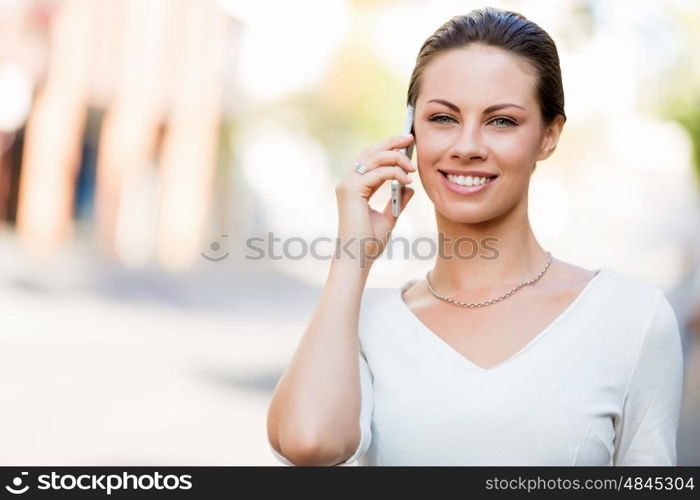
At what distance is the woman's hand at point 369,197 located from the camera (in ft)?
7.25

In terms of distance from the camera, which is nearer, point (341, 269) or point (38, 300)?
point (341, 269)

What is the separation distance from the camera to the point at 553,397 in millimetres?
2104

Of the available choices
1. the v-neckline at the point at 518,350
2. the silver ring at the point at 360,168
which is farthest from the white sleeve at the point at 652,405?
the silver ring at the point at 360,168

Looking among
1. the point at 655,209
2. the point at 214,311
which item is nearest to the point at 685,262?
the point at 655,209

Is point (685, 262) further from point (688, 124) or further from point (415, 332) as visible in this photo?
point (415, 332)

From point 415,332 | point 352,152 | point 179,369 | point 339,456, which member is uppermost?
point 352,152

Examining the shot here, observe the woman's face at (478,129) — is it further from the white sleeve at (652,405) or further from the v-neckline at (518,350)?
the white sleeve at (652,405)

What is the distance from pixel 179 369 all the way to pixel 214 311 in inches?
161

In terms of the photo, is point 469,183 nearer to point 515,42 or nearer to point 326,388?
point 515,42

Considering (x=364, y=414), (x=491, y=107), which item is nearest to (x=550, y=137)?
(x=491, y=107)

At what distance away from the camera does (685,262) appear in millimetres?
10648

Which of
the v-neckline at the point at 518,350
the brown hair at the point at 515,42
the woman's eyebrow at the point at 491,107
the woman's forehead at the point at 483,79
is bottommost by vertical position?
the v-neckline at the point at 518,350

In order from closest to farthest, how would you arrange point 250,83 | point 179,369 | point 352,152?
point 179,369
point 250,83
point 352,152

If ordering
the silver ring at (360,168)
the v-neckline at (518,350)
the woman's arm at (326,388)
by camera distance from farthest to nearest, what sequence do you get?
the silver ring at (360,168) < the v-neckline at (518,350) < the woman's arm at (326,388)
